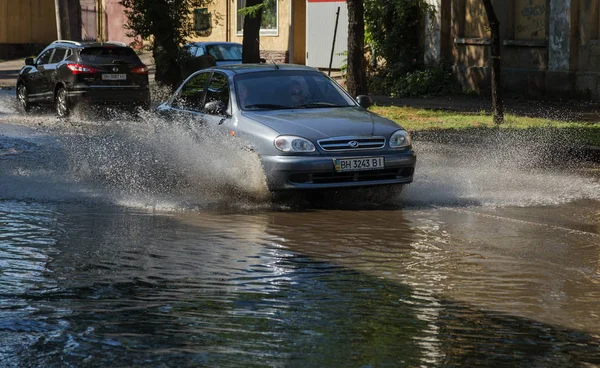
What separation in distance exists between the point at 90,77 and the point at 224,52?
764 cm

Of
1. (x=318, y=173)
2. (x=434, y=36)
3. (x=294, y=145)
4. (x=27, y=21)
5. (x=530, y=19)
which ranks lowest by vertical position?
(x=318, y=173)

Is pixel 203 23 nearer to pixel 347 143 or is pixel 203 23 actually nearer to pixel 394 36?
pixel 394 36

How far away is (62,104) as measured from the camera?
21.8m

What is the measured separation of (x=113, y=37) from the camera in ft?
158

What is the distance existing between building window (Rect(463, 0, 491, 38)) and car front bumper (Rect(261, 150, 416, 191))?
52.7 ft

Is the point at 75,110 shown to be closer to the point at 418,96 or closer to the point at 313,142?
the point at 418,96

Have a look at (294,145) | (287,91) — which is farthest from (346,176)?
(287,91)

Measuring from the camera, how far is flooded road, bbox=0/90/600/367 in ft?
17.7

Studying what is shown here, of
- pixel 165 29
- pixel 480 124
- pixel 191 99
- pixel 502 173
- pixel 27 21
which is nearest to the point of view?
pixel 191 99

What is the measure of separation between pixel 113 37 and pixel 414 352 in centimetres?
4449

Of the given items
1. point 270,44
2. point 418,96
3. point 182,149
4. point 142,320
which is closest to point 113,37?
point 270,44

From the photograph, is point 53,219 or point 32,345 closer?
point 32,345

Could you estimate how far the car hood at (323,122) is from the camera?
402 inches

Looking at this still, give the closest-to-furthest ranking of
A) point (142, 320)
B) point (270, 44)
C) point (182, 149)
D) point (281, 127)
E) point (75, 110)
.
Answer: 1. point (142, 320)
2. point (281, 127)
3. point (182, 149)
4. point (75, 110)
5. point (270, 44)
